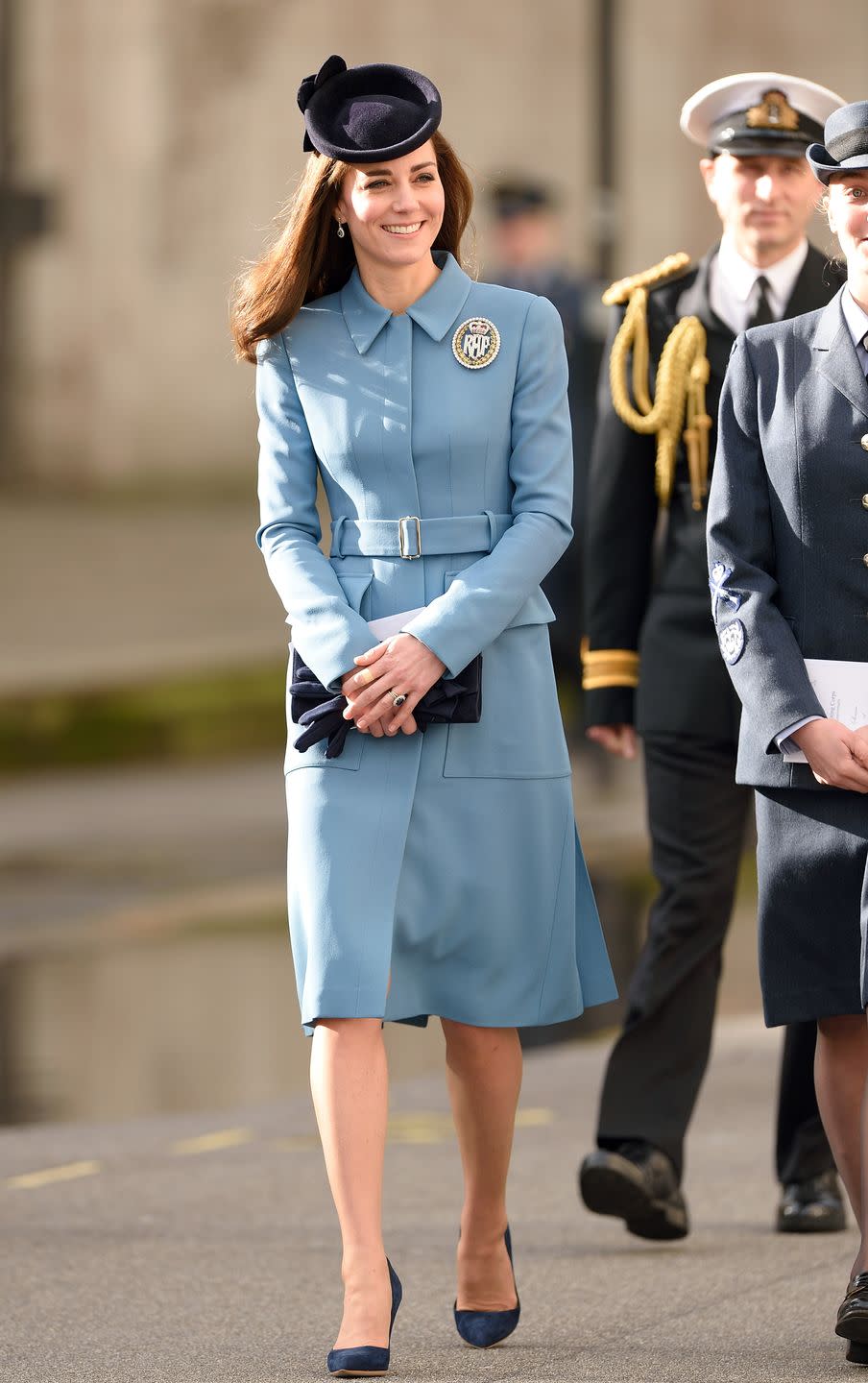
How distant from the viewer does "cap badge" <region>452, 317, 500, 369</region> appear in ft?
14.2

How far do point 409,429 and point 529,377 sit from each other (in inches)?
8.5

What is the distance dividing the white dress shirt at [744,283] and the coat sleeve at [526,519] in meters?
0.86

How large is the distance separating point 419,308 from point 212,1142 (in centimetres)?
249

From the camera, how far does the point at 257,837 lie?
1136cm

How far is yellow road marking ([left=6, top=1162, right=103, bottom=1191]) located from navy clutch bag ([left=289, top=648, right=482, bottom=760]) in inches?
73.3

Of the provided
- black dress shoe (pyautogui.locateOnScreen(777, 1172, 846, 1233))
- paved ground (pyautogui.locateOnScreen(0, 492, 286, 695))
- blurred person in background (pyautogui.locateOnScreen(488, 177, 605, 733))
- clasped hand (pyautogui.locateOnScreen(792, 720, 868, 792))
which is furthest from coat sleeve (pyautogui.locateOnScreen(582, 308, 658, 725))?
paved ground (pyautogui.locateOnScreen(0, 492, 286, 695))

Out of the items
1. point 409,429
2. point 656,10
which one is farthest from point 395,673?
→ point 656,10

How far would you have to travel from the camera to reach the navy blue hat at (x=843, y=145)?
4.19 meters

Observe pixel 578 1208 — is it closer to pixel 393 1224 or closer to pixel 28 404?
pixel 393 1224

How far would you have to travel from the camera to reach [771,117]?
5.14 metres

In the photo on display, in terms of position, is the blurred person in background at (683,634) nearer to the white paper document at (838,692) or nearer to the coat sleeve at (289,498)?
the white paper document at (838,692)

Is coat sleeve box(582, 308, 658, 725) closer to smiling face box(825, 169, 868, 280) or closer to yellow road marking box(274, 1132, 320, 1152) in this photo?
smiling face box(825, 169, 868, 280)

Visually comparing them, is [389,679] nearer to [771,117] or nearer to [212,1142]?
[771,117]

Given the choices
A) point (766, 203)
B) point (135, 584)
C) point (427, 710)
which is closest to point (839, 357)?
point (427, 710)
